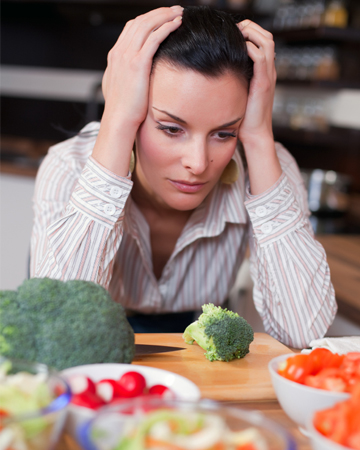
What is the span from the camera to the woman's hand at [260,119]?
1.23 metres

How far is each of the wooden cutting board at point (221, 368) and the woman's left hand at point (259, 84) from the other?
517 mm

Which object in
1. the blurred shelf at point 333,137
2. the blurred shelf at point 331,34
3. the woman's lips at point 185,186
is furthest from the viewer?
the blurred shelf at point 333,137

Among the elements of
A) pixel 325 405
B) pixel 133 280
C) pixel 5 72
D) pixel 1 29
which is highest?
pixel 1 29

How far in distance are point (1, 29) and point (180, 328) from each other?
4359 mm

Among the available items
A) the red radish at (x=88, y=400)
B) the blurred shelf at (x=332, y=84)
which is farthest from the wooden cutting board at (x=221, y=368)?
the blurred shelf at (x=332, y=84)

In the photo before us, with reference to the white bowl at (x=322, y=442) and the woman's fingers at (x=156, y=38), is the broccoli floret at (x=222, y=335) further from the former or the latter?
the woman's fingers at (x=156, y=38)

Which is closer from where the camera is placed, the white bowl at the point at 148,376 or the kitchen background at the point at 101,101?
the white bowl at the point at 148,376

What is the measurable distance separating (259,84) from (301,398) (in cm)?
81

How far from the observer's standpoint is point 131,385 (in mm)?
644

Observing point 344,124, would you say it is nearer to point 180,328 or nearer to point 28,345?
point 180,328

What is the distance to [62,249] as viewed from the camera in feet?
3.67

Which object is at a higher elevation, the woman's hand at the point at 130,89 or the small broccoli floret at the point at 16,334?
the woman's hand at the point at 130,89

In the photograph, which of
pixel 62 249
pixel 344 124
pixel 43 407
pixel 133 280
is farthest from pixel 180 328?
pixel 344 124

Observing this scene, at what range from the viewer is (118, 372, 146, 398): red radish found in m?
0.64
